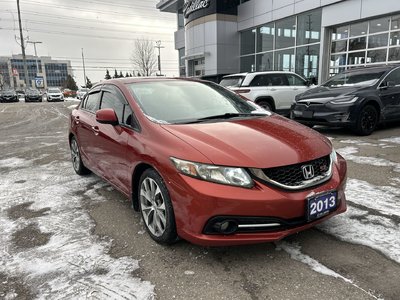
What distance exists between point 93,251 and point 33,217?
1236 mm

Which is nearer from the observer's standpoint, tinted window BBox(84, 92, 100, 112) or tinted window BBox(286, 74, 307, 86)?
tinted window BBox(84, 92, 100, 112)

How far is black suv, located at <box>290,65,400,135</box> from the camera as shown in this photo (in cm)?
779

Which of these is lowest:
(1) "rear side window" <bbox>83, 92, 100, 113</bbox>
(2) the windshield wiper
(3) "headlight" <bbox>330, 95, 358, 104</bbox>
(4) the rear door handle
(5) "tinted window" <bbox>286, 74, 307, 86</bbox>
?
(4) the rear door handle

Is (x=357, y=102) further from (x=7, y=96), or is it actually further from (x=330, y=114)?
(x=7, y=96)

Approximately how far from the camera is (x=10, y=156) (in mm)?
7309

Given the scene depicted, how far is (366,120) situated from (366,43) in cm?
913

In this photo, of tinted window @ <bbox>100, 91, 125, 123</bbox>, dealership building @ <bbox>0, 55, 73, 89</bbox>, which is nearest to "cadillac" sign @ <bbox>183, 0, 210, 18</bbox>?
tinted window @ <bbox>100, 91, 125, 123</bbox>

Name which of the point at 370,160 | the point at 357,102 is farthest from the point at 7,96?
the point at 370,160

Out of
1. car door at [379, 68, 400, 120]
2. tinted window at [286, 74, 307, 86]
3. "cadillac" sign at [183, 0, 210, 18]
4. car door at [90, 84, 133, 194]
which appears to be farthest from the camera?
"cadillac" sign at [183, 0, 210, 18]

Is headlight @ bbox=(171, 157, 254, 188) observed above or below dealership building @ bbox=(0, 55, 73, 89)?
below

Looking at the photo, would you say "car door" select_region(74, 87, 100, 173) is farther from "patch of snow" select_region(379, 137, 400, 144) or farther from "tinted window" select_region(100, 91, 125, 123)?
"patch of snow" select_region(379, 137, 400, 144)

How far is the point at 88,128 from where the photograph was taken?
4676mm

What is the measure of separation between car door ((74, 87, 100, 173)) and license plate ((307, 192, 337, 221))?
2.80 metres

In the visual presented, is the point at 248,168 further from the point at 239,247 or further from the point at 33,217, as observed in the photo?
the point at 33,217
